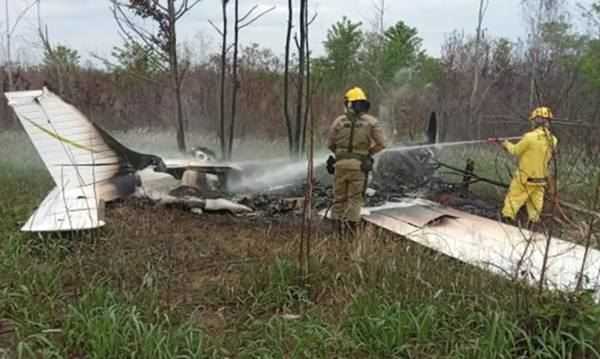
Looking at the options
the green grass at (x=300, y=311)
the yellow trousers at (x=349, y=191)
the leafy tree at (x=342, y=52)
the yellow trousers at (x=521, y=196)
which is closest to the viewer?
the green grass at (x=300, y=311)

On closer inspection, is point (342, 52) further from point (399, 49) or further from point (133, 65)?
Result: point (133, 65)

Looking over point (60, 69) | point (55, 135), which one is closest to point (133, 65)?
point (60, 69)

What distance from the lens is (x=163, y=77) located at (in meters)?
13.9

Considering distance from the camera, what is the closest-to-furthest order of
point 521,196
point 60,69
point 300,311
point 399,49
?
point 300,311 → point 521,196 → point 60,69 → point 399,49

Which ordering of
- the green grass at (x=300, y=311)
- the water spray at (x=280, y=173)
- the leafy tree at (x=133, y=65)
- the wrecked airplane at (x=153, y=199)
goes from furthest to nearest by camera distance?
1. the leafy tree at (x=133, y=65)
2. the water spray at (x=280, y=173)
3. the wrecked airplane at (x=153, y=199)
4. the green grass at (x=300, y=311)

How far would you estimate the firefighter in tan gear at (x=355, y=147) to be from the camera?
6.19m

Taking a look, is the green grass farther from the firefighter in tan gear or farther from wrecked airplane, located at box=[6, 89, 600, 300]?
the firefighter in tan gear

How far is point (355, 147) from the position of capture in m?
6.24

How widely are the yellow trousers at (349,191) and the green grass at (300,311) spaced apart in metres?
1.52

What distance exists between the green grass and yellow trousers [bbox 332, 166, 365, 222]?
1519mm

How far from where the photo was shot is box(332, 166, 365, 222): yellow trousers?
618 cm

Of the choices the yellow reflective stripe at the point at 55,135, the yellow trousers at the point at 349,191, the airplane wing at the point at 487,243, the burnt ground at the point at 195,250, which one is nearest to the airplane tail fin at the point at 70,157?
the yellow reflective stripe at the point at 55,135

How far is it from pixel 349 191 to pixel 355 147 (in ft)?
1.79

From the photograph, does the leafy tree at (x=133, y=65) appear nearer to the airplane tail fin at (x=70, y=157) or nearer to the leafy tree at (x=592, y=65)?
the airplane tail fin at (x=70, y=157)
